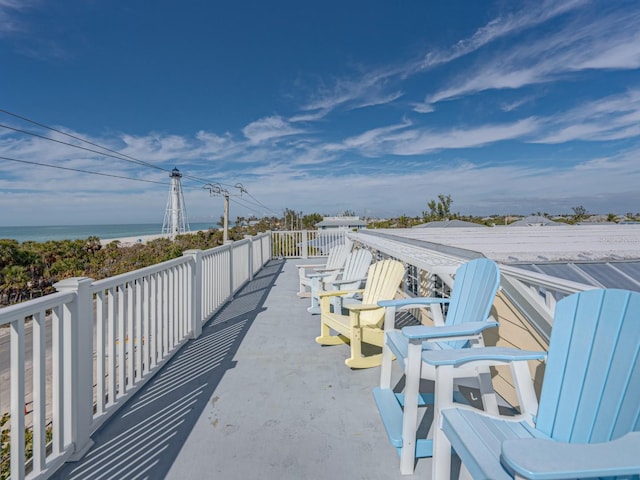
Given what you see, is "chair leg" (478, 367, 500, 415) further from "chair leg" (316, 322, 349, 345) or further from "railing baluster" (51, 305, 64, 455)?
"railing baluster" (51, 305, 64, 455)

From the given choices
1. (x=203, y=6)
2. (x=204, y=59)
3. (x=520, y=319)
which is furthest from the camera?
(x=204, y=59)

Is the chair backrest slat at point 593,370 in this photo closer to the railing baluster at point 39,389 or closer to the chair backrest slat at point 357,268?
the railing baluster at point 39,389

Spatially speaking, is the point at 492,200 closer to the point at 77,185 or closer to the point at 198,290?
the point at 198,290

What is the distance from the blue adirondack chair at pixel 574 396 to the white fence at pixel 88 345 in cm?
168

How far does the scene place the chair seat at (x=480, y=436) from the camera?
3.13 ft

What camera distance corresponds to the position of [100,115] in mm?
17703

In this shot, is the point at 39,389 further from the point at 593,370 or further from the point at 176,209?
the point at 176,209

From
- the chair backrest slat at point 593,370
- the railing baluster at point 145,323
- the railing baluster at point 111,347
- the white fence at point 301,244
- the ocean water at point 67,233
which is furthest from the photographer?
the ocean water at point 67,233

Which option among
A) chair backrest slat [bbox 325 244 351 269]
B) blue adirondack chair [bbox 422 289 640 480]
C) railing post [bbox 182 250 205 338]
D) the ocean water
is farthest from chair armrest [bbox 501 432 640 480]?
the ocean water

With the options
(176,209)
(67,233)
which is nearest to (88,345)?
(176,209)

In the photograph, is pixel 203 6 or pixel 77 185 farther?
pixel 77 185

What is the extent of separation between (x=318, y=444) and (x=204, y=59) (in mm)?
13225

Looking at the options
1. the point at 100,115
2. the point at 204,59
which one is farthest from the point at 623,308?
the point at 100,115

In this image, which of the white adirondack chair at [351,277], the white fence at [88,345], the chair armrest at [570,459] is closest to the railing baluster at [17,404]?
the white fence at [88,345]
